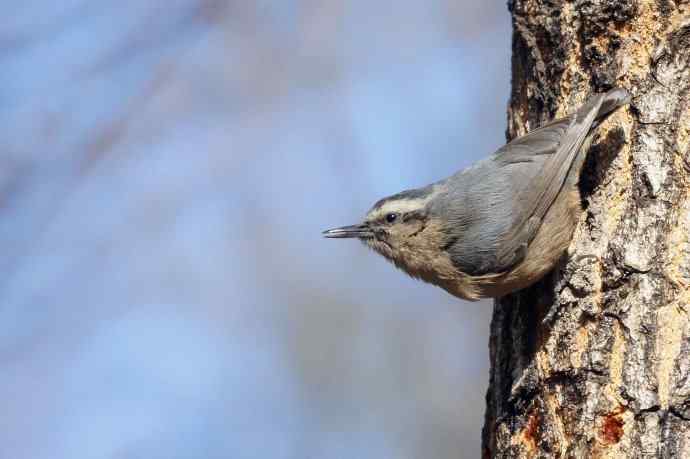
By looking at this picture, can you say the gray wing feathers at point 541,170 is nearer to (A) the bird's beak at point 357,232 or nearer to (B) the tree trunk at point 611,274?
(B) the tree trunk at point 611,274

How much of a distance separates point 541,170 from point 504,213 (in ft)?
0.80

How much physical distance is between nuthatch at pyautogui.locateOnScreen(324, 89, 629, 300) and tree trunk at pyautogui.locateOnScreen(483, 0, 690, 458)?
10 centimetres

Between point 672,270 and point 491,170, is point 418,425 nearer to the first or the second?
point 491,170

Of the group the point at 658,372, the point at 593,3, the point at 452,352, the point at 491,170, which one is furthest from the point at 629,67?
the point at 452,352

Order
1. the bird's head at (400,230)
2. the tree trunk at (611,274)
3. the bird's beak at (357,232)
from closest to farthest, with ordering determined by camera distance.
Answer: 1. the tree trunk at (611,274)
2. the bird's head at (400,230)
3. the bird's beak at (357,232)

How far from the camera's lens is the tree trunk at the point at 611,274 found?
3160 millimetres

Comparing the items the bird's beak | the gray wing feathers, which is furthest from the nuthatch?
the bird's beak

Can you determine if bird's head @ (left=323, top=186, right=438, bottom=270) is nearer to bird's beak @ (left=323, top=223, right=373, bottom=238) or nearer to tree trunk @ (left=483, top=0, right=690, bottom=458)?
bird's beak @ (left=323, top=223, right=373, bottom=238)

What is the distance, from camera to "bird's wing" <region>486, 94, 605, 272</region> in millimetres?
3682

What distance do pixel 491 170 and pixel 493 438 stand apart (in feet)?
3.76

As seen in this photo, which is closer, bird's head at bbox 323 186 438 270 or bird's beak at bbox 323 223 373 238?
bird's head at bbox 323 186 438 270

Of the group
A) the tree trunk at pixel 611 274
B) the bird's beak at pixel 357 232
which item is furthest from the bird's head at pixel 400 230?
the tree trunk at pixel 611 274

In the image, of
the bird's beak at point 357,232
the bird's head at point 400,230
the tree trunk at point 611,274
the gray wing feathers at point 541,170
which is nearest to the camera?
the tree trunk at point 611,274

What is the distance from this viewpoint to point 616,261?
3381mm
